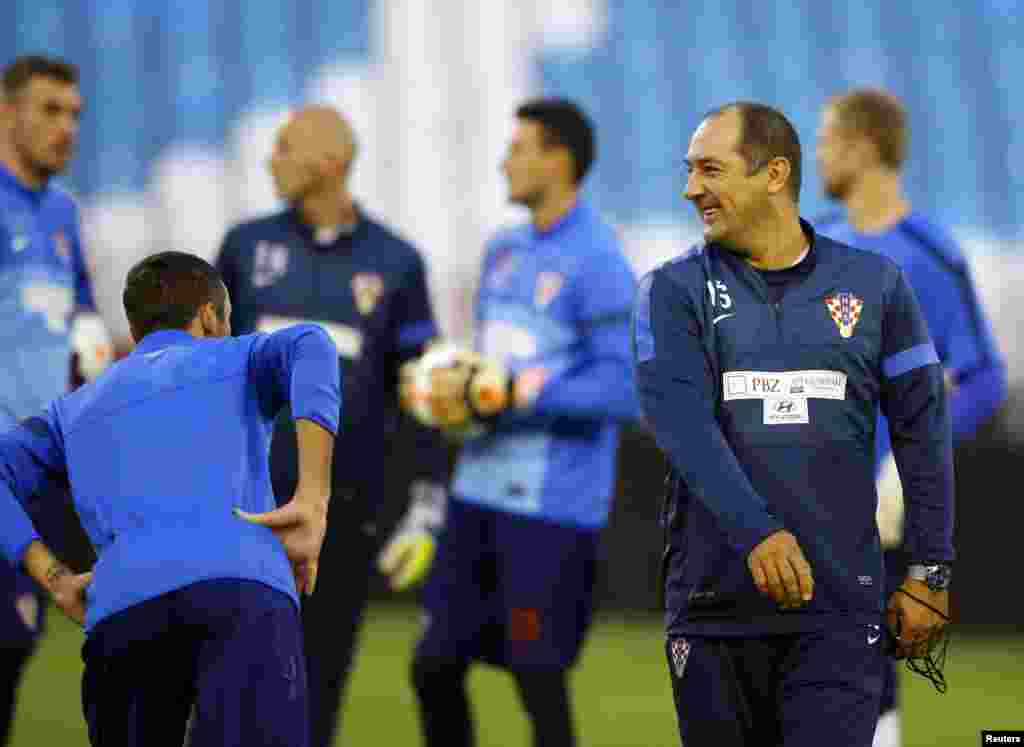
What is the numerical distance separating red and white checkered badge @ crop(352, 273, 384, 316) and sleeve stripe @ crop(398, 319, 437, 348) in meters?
0.17

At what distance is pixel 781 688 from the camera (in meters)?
3.58

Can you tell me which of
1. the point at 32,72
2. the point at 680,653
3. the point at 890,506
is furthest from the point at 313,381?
the point at 32,72

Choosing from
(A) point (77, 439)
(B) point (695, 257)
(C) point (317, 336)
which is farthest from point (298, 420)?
(B) point (695, 257)

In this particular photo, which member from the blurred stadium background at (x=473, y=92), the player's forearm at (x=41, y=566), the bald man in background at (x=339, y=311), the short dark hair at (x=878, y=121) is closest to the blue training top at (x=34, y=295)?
the bald man in background at (x=339, y=311)

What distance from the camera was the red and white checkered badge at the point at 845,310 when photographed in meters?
3.68

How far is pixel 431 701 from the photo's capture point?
5.54 m

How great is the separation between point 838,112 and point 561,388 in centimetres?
121

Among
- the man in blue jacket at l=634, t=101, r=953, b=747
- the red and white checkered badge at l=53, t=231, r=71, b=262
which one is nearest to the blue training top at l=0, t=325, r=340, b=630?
the man in blue jacket at l=634, t=101, r=953, b=747

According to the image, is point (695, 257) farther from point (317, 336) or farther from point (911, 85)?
point (911, 85)

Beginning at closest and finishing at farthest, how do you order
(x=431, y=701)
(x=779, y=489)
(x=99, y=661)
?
(x=99, y=661), (x=779, y=489), (x=431, y=701)

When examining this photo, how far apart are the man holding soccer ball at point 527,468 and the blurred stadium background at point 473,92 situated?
22.0 ft

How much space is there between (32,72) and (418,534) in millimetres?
2046

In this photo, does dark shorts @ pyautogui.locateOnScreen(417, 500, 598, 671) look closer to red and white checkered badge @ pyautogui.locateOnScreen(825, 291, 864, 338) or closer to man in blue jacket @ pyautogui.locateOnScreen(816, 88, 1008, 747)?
→ man in blue jacket @ pyautogui.locateOnScreen(816, 88, 1008, 747)

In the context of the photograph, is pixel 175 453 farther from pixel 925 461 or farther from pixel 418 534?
pixel 418 534
